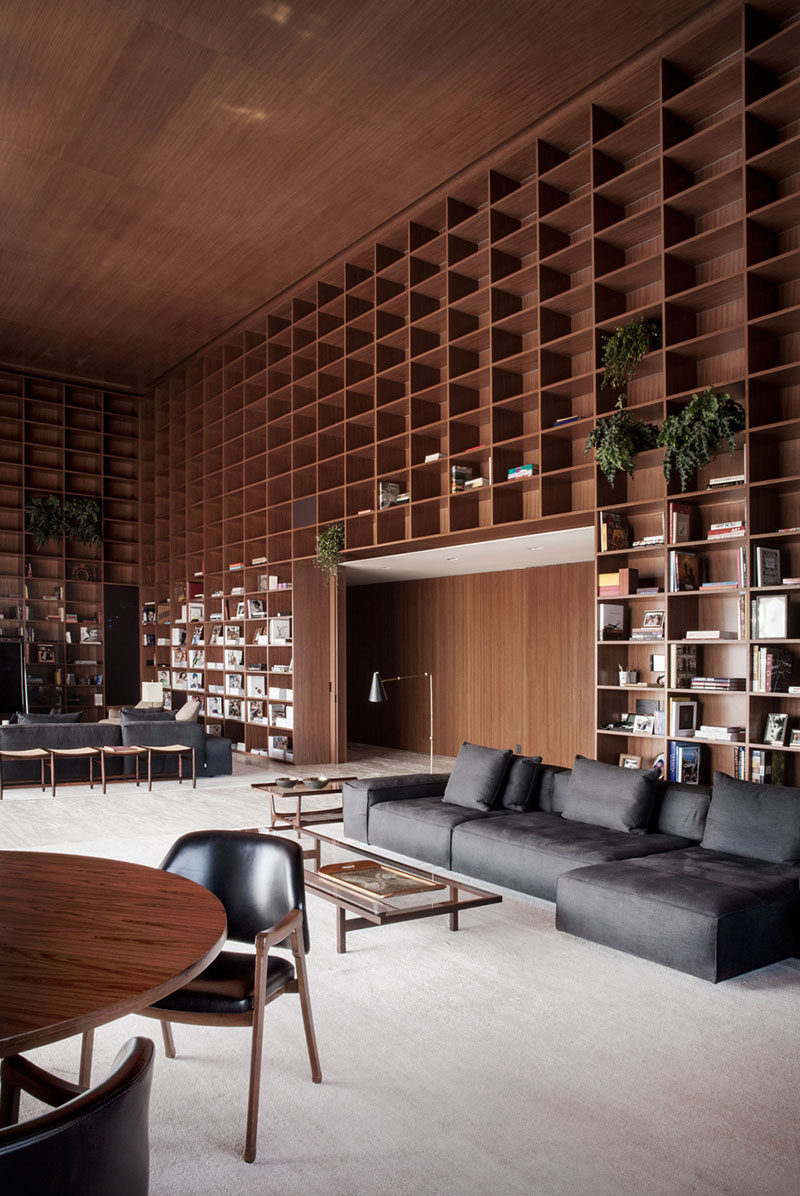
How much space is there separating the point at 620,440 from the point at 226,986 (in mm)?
4248

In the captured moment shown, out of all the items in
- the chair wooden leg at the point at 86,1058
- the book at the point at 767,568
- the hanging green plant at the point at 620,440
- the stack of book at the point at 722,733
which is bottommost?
the chair wooden leg at the point at 86,1058

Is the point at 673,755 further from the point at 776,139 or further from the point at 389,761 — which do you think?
the point at 389,761

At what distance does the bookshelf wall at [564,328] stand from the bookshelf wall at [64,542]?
3829 millimetres

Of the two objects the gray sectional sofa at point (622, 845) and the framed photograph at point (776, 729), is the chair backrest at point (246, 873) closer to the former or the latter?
the gray sectional sofa at point (622, 845)

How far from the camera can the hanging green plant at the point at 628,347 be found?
18.7ft

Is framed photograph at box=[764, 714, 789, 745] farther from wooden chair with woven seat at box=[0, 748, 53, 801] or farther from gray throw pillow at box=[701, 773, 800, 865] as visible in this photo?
wooden chair with woven seat at box=[0, 748, 53, 801]

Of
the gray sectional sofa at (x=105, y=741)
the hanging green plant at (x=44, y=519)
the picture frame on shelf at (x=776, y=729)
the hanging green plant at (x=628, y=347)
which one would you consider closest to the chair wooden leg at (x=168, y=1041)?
the picture frame on shelf at (x=776, y=729)

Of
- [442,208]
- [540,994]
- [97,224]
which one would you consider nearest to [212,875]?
[540,994]

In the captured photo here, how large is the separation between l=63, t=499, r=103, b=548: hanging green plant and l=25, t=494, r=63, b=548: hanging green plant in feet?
0.39

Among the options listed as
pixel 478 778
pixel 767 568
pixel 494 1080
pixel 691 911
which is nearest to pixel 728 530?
pixel 767 568

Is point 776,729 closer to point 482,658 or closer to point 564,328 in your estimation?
point 564,328

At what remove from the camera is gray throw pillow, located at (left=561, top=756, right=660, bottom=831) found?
4750 mm

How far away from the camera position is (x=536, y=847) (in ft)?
14.9

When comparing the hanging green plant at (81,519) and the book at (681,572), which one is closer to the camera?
the book at (681,572)
